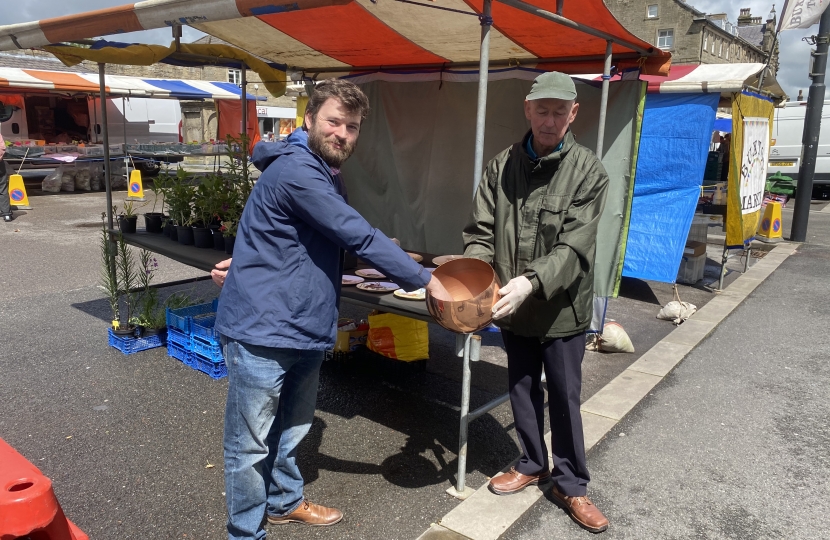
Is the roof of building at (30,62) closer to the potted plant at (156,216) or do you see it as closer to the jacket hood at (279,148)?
the potted plant at (156,216)

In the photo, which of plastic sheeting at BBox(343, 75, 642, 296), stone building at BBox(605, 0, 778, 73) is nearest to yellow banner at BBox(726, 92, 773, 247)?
plastic sheeting at BBox(343, 75, 642, 296)

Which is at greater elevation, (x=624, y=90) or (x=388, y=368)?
(x=624, y=90)

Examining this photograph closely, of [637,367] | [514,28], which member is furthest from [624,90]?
[637,367]

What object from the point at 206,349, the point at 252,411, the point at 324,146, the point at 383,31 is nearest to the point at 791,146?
the point at 383,31

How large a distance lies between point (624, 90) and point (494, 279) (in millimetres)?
2916

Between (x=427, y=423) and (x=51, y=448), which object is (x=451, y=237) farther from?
(x=51, y=448)

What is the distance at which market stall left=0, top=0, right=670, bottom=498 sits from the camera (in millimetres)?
3281

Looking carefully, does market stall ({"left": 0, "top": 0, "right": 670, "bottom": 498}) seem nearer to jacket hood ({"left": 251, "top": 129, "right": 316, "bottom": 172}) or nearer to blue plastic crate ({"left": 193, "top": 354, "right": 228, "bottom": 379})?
jacket hood ({"left": 251, "top": 129, "right": 316, "bottom": 172})

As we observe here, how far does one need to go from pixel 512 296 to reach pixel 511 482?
1110 mm

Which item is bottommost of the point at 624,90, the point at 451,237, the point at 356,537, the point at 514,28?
the point at 356,537

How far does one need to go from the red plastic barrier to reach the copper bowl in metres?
1.39

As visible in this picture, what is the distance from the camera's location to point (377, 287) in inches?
141

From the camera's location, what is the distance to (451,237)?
6.09 meters

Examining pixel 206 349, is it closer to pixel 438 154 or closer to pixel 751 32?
pixel 438 154
